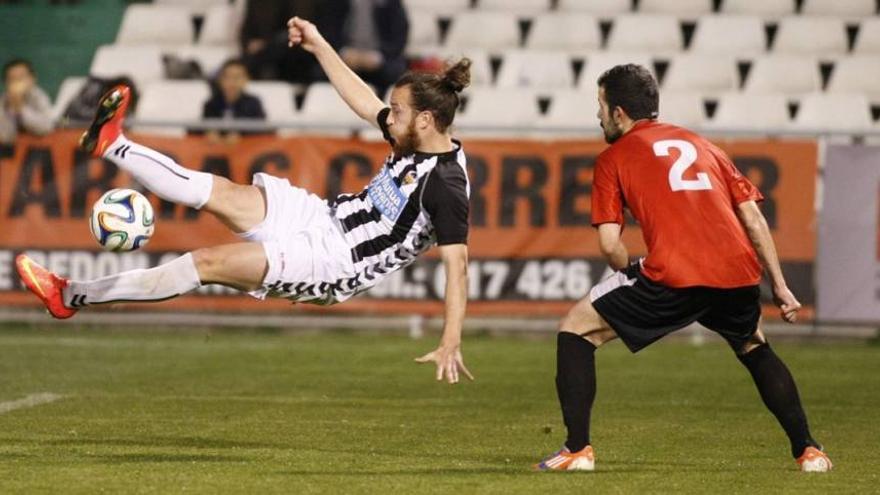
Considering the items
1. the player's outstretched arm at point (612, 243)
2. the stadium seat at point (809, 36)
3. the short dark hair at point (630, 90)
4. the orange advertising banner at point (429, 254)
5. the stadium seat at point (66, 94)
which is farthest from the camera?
the stadium seat at point (809, 36)

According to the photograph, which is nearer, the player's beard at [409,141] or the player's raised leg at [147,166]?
the player's raised leg at [147,166]

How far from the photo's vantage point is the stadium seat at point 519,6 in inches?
810

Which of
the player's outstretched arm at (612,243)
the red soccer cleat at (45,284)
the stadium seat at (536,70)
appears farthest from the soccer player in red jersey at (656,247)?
the stadium seat at (536,70)

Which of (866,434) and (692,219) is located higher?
(692,219)

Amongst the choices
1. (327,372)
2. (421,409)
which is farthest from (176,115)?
(421,409)

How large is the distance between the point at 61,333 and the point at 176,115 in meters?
3.22

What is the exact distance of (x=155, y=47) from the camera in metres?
20.3

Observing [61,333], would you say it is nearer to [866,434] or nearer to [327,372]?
[327,372]

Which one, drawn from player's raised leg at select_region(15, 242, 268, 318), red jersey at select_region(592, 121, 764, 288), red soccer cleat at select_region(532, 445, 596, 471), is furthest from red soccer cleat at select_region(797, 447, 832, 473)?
player's raised leg at select_region(15, 242, 268, 318)

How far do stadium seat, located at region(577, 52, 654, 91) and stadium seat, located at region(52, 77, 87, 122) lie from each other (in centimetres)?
516

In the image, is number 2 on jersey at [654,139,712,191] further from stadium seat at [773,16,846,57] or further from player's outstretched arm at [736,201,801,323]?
stadium seat at [773,16,846,57]

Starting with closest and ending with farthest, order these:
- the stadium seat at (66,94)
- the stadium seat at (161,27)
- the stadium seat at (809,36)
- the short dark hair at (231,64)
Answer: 1. the short dark hair at (231,64)
2. the stadium seat at (66,94)
3. the stadium seat at (809,36)
4. the stadium seat at (161,27)

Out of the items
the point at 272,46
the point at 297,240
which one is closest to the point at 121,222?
the point at 297,240

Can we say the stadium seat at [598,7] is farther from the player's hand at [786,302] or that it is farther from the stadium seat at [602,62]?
the player's hand at [786,302]
